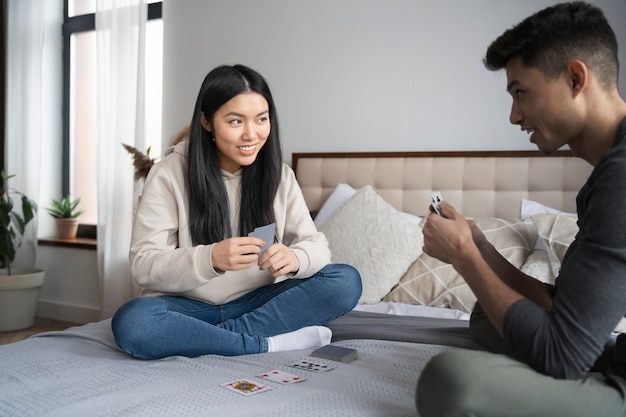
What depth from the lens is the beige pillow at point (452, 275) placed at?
7.82 ft

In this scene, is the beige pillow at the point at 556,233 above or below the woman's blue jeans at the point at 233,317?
above

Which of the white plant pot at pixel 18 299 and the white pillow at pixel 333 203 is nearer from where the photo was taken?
the white pillow at pixel 333 203

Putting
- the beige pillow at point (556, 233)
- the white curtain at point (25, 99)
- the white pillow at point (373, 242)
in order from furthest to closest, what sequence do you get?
the white curtain at point (25, 99)
the white pillow at point (373, 242)
the beige pillow at point (556, 233)

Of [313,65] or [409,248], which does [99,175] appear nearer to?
[313,65]

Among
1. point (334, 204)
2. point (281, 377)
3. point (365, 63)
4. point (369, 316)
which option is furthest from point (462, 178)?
point (281, 377)

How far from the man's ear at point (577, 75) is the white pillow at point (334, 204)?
171 cm

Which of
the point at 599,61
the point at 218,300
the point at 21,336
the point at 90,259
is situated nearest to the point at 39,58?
the point at 90,259

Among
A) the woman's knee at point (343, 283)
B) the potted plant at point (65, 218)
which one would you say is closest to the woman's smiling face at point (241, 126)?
the woman's knee at point (343, 283)

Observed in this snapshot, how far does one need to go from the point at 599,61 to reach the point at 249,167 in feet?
3.95

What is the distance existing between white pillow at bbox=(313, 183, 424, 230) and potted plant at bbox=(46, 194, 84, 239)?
89.1 inches

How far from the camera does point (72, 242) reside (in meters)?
4.24

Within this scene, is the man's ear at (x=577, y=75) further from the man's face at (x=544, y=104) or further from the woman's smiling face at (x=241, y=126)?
the woman's smiling face at (x=241, y=126)

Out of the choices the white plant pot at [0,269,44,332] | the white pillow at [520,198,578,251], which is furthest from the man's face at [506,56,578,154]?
the white plant pot at [0,269,44,332]

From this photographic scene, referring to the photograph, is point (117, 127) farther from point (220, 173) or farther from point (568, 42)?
point (568, 42)
